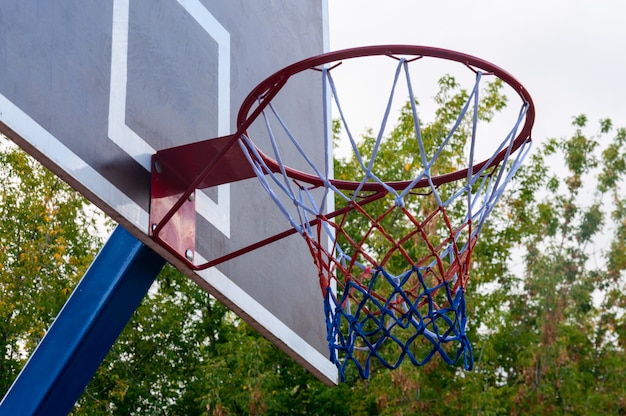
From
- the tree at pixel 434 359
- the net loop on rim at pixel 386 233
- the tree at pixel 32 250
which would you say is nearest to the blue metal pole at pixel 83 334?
the net loop on rim at pixel 386 233

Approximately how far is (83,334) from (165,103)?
77 cm

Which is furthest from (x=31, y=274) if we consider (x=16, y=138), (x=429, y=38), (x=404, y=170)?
(x=16, y=138)

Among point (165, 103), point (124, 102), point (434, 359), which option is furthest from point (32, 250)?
Result: point (124, 102)

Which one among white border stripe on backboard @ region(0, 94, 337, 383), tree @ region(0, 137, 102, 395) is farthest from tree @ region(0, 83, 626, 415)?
white border stripe on backboard @ region(0, 94, 337, 383)

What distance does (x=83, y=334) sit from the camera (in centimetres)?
287

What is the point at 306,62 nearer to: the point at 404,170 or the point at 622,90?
the point at 404,170

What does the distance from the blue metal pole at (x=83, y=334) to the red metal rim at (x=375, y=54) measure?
0.57 meters

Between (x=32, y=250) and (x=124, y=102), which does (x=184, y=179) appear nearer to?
(x=124, y=102)

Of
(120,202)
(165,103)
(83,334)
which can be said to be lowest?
(83,334)

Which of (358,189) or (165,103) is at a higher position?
(165,103)

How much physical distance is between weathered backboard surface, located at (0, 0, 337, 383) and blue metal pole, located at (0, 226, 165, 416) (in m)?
0.18

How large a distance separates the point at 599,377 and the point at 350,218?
10.4 feet

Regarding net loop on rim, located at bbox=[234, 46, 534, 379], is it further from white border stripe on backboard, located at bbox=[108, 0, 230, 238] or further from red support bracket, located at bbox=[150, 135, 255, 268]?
white border stripe on backboard, located at bbox=[108, 0, 230, 238]

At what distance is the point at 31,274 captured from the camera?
9.46m
